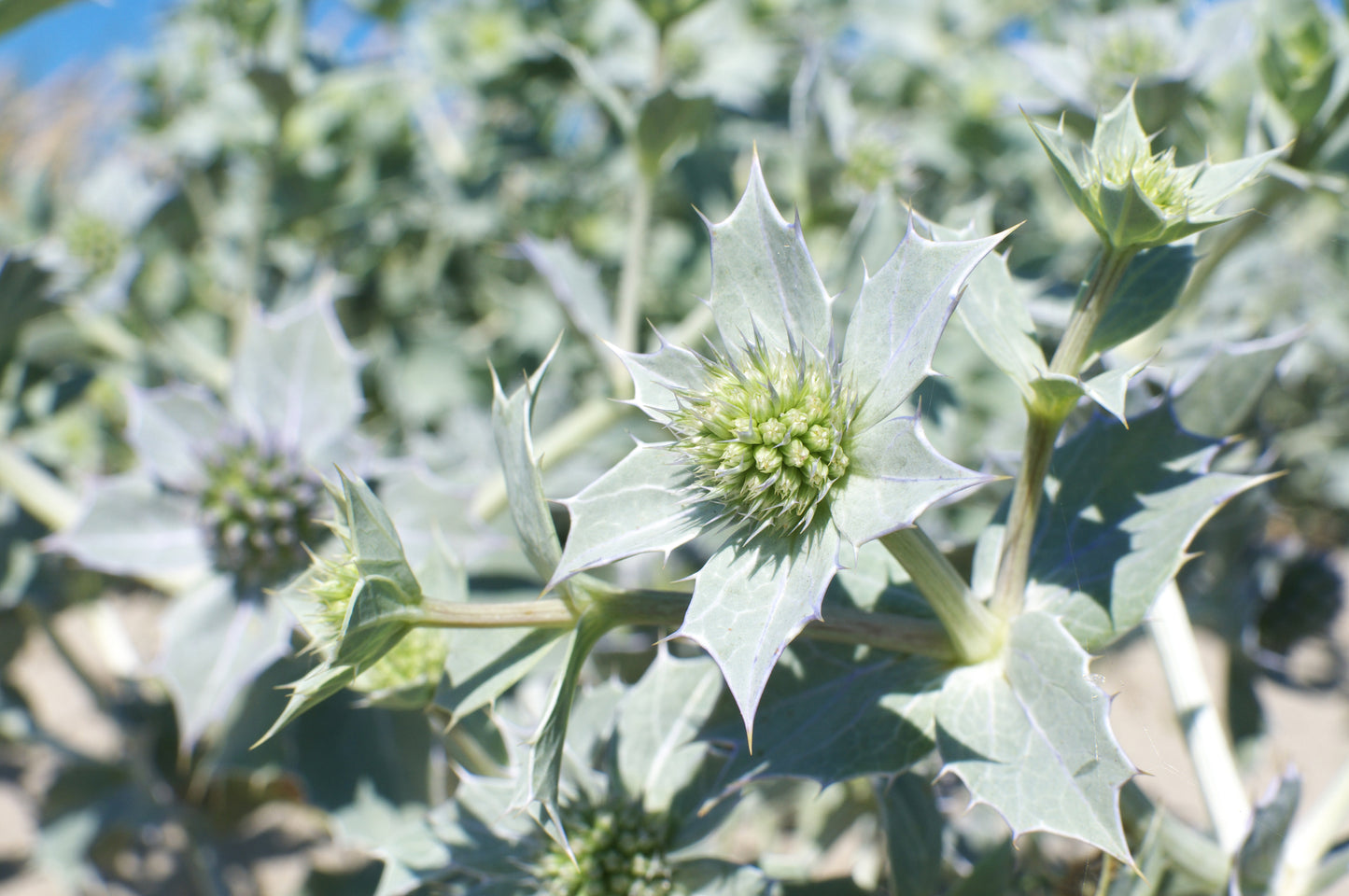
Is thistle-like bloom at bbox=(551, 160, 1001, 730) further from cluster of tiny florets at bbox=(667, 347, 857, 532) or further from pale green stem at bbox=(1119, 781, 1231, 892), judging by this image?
pale green stem at bbox=(1119, 781, 1231, 892)

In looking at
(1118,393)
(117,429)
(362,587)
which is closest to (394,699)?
(362,587)

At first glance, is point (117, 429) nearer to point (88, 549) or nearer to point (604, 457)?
point (88, 549)

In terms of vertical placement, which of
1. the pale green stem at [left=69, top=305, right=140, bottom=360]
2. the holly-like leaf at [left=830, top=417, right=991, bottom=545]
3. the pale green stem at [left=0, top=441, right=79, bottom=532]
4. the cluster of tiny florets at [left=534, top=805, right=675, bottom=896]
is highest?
the holly-like leaf at [left=830, top=417, right=991, bottom=545]

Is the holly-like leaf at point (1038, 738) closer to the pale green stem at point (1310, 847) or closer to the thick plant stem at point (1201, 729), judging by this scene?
the thick plant stem at point (1201, 729)

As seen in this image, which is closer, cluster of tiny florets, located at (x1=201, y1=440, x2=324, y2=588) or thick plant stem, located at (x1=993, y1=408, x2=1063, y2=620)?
thick plant stem, located at (x1=993, y1=408, x2=1063, y2=620)

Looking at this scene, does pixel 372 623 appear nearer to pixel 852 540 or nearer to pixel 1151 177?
pixel 852 540

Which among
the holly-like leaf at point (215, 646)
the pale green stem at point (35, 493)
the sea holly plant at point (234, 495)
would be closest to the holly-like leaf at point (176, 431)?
the sea holly plant at point (234, 495)

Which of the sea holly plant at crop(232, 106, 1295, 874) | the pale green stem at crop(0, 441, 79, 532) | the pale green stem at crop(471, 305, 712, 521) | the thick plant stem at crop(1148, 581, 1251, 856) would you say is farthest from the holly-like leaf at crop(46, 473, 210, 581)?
the thick plant stem at crop(1148, 581, 1251, 856)
